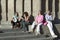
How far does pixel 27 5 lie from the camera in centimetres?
2252

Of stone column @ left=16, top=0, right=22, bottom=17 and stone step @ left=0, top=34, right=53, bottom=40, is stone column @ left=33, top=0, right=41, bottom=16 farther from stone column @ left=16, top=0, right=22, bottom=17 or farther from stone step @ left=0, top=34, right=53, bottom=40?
stone step @ left=0, top=34, right=53, bottom=40

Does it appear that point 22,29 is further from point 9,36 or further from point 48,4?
point 48,4

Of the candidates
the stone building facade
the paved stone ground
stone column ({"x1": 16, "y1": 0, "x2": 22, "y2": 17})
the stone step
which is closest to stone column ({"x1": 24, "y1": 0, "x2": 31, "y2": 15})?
the stone building facade

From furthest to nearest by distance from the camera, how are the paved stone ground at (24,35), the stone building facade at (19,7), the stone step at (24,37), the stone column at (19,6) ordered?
the stone column at (19,6) < the stone building facade at (19,7) < the paved stone ground at (24,35) < the stone step at (24,37)

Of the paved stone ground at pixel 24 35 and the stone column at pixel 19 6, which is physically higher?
the stone column at pixel 19 6

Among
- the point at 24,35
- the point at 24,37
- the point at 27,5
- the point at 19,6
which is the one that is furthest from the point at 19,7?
the point at 24,37

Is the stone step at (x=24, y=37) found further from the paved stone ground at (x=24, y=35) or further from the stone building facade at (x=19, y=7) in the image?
the stone building facade at (x=19, y=7)

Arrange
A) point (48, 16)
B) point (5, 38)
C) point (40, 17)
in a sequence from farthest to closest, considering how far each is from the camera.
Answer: point (48, 16), point (40, 17), point (5, 38)

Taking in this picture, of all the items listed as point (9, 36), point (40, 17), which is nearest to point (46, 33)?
point (40, 17)

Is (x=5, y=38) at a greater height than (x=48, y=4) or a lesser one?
lesser

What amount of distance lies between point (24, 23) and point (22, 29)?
0.48 meters

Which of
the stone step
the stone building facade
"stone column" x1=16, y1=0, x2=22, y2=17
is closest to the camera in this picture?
the stone step

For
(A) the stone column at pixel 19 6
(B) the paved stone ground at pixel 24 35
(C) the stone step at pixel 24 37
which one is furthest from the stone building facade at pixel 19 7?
(C) the stone step at pixel 24 37

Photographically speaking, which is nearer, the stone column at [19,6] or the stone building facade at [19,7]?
the stone building facade at [19,7]
